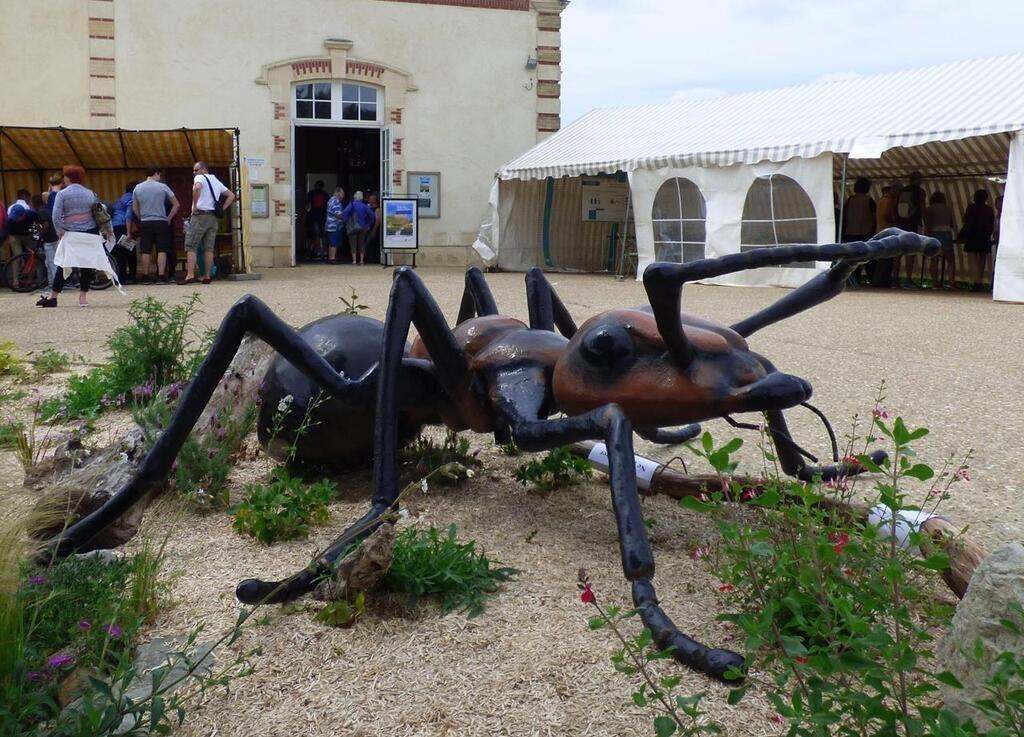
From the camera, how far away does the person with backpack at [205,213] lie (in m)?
14.7

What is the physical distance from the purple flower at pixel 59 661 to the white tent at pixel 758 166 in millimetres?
12734

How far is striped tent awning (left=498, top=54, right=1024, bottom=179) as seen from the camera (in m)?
13.3

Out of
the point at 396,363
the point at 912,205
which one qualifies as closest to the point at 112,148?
the point at 912,205

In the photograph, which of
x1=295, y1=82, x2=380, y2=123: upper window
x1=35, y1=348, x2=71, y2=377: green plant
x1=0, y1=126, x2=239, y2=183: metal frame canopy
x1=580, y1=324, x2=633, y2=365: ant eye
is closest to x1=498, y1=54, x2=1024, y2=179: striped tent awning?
x1=295, y1=82, x2=380, y2=123: upper window

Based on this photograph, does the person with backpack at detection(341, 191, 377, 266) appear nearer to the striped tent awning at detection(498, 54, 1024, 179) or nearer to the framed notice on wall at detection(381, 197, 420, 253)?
the framed notice on wall at detection(381, 197, 420, 253)

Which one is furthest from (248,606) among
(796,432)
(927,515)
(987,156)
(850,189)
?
(850,189)

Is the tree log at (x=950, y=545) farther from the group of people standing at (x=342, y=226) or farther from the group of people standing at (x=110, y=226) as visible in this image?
the group of people standing at (x=342, y=226)

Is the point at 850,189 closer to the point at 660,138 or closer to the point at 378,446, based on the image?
the point at 660,138

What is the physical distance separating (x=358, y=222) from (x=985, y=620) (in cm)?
2000

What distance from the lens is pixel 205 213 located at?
48.9 feet

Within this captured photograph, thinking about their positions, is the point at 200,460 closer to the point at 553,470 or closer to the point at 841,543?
the point at 553,470

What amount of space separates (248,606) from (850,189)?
18.5 m

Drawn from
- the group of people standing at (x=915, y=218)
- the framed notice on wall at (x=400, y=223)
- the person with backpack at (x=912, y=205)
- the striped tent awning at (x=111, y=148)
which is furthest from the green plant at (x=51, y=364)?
the person with backpack at (x=912, y=205)

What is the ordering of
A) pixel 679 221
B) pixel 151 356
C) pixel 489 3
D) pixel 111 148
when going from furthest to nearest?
Answer: pixel 489 3, pixel 111 148, pixel 679 221, pixel 151 356
